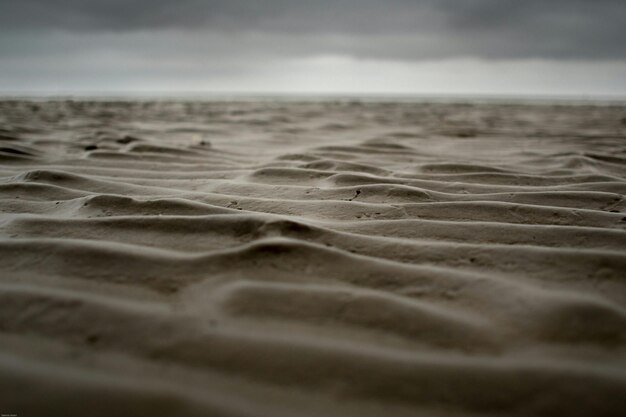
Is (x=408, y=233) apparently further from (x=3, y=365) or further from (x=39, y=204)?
(x=39, y=204)

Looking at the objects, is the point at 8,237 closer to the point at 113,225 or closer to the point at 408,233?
the point at 113,225

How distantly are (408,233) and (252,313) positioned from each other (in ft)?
1.85

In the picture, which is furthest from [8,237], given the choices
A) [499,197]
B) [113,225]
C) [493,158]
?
[493,158]

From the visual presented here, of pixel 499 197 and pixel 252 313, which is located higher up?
pixel 499 197

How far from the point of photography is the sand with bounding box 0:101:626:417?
634mm

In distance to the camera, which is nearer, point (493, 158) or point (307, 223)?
point (307, 223)

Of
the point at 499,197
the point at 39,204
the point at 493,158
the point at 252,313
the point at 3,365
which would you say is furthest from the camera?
the point at 493,158

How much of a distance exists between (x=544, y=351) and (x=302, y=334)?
0.42m

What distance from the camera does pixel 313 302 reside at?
32.8 inches

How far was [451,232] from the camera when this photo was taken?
3.91 ft

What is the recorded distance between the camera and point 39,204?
142cm

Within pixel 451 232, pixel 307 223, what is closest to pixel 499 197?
pixel 451 232

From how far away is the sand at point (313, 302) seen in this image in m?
0.63

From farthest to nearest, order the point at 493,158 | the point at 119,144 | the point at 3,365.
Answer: the point at 119,144 < the point at 493,158 < the point at 3,365
